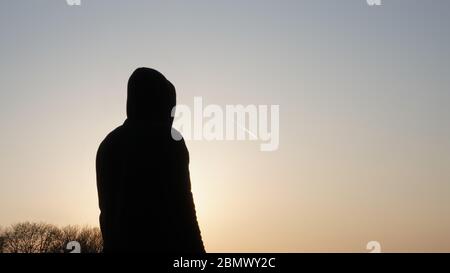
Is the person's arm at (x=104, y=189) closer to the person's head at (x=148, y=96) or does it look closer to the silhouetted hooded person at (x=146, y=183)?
the silhouetted hooded person at (x=146, y=183)

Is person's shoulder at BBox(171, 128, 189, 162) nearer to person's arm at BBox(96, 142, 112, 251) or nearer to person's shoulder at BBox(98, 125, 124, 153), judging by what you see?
person's shoulder at BBox(98, 125, 124, 153)

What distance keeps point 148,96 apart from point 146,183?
1.01 m

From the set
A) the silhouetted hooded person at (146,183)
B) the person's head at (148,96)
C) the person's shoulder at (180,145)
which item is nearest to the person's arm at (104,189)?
the silhouetted hooded person at (146,183)

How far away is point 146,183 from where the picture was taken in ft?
22.7

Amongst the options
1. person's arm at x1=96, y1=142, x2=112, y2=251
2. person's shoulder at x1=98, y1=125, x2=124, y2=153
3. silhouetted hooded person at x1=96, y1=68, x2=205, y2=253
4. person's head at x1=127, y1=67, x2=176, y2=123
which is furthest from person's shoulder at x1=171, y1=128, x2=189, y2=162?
person's arm at x1=96, y1=142, x2=112, y2=251

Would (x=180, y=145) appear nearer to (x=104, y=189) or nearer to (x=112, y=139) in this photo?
(x=112, y=139)

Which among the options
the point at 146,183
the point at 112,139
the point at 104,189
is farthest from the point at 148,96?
the point at 104,189

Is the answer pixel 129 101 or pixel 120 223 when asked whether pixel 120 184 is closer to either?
pixel 120 223

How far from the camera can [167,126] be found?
23.8ft

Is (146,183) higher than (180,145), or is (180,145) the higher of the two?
(180,145)

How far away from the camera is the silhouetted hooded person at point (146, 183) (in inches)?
267

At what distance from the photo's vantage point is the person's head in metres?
7.20

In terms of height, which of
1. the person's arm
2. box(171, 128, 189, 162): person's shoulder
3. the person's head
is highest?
the person's head
